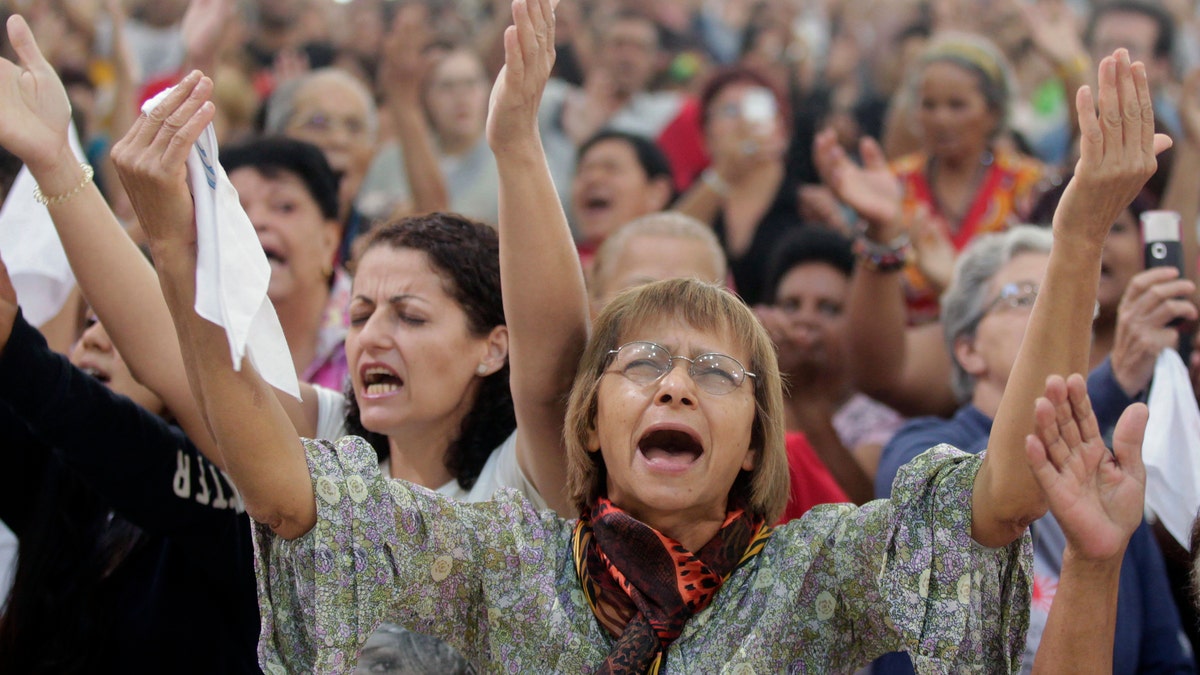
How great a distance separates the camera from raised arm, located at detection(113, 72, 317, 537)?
1892 millimetres

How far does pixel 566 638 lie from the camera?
209 centimetres

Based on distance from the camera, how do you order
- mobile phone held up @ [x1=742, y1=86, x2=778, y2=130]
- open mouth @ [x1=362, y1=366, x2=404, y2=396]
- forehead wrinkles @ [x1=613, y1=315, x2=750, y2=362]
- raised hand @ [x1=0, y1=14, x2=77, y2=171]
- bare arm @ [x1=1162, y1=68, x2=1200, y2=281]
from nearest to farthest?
forehead wrinkles @ [x1=613, y1=315, x2=750, y2=362]
raised hand @ [x1=0, y1=14, x2=77, y2=171]
open mouth @ [x1=362, y1=366, x2=404, y2=396]
bare arm @ [x1=1162, y1=68, x2=1200, y2=281]
mobile phone held up @ [x1=742, y1=86, x2=778, y2=130]

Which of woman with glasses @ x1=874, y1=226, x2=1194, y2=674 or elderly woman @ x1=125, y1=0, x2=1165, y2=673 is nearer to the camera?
elderly woman @ x1=125, y1=0, x2=1165, y2=673

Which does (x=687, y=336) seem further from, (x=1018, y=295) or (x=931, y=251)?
(x=931, y=251)

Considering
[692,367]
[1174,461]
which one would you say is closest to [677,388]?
[692,367]

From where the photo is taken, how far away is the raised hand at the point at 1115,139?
188 centimetres

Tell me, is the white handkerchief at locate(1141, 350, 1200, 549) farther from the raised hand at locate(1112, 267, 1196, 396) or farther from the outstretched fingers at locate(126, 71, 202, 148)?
the outstretched fingers at locate(126, 71, 202, 148)

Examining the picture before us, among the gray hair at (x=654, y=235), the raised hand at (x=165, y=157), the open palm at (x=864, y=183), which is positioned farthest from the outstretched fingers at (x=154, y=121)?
the open palm at (x=864, y=183)

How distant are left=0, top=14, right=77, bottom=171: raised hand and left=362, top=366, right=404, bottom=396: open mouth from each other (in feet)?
2.23

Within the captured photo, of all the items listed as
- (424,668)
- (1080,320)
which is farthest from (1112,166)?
(424,668)

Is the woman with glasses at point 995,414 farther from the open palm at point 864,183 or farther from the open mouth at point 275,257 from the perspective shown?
the open mouth at point 275,257

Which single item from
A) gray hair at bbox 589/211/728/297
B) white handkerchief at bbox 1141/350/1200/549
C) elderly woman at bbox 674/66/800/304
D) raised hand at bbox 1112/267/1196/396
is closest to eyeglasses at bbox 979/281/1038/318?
raised hand at bbox 1112/267/1196/396

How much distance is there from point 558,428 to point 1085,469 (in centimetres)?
94

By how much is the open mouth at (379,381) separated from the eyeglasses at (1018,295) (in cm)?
146
